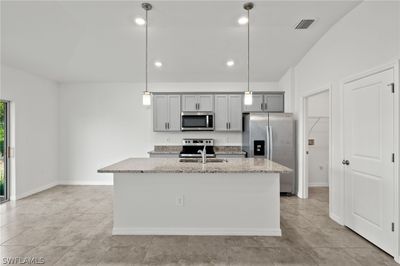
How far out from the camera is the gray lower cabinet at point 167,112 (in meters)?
5.34

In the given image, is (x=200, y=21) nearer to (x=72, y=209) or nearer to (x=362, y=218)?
(x=362, y=218)

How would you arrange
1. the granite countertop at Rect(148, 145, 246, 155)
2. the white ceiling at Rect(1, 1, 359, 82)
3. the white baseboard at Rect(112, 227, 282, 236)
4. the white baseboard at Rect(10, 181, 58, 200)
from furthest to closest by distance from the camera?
the granite countertop at Rect(148, 145, 246, 155)
the white baseboard at Rect(10, 181, 58, 200)
the white ceiling at Rect(1, 1, 359, 82)
the white baseboard at Rect(112, 227, 282, 236)

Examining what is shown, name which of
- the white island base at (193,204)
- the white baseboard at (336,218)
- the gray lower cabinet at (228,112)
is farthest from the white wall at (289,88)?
the white island base at (193,204)

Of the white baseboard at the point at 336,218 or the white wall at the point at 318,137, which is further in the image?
the white wall at the point at 318,137

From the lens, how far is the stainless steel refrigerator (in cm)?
473

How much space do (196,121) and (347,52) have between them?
3.17m

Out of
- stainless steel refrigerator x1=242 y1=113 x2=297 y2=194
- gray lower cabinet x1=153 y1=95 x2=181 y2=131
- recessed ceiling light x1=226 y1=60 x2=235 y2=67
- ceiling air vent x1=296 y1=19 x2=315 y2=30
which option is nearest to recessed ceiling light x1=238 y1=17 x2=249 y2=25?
ceiling air vent x1=296 y1=19 x2=315 y2=30

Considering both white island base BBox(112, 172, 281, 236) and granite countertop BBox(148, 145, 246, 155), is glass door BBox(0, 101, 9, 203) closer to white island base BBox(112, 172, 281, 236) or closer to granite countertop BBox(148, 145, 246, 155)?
granite countertop BBox(148, 145, 246, 155)

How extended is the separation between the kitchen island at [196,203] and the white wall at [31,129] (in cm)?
304

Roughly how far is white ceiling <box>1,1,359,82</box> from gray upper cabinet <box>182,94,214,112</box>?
1.67 feet

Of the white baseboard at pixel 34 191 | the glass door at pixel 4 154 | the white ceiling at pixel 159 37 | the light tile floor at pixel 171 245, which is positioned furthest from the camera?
the white baseboard at pixel 34 191

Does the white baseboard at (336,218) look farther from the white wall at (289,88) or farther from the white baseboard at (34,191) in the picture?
the white baseboard at (34,191)

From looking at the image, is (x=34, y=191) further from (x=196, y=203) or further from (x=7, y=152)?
(x=196, y=203)

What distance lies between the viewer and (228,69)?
4.99 meters
